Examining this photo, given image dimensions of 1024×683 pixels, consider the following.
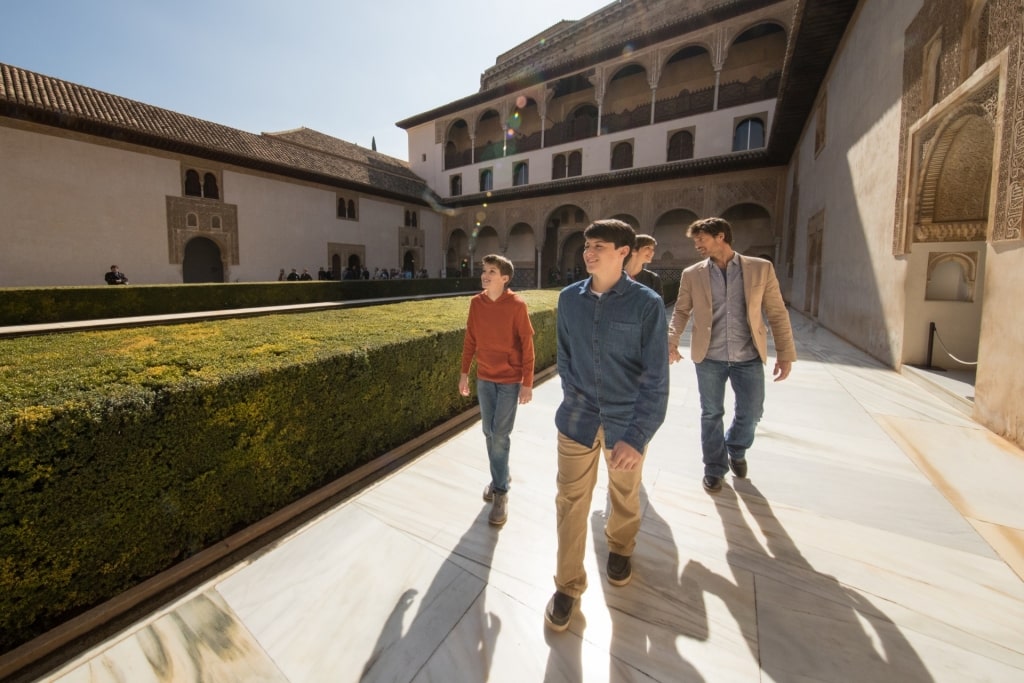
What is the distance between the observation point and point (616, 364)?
176 centimetres

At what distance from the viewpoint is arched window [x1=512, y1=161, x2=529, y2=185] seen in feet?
82.5

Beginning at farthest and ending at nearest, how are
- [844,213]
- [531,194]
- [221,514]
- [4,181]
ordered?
[531,194]
[4,181]
[844,213]
[221,514]

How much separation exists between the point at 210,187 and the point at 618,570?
68.9ft

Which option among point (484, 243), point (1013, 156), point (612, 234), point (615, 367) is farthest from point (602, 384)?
→ point (484, 243)

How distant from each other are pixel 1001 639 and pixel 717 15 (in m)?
23.0

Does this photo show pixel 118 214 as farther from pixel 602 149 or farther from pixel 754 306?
pixel 602 149

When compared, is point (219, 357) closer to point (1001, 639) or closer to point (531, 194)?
point (1001, 639)

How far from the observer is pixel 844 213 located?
8320 mm

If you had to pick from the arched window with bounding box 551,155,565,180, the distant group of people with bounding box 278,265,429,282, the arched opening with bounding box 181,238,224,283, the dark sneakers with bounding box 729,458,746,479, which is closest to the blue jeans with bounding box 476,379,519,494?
the dark sneakers with bounding box 729,458,746,479

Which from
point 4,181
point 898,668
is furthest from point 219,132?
point 898,668

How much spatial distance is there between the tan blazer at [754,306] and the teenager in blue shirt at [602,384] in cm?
113

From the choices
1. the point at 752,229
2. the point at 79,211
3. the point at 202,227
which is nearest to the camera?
the point at 79,211

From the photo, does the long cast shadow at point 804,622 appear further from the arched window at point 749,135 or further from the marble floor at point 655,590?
the arched window at point 749,135

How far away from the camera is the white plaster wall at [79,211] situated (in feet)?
42.1
